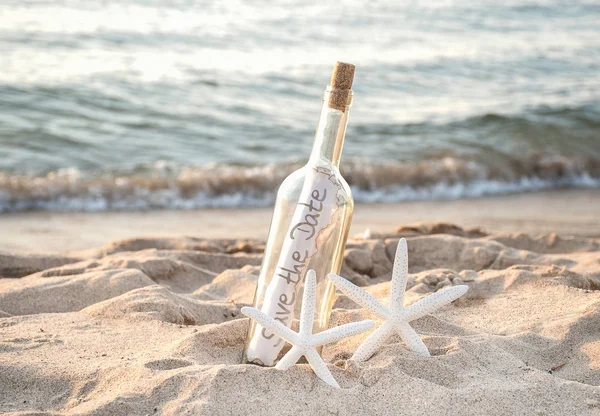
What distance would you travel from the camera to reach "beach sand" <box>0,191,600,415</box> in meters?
1.92

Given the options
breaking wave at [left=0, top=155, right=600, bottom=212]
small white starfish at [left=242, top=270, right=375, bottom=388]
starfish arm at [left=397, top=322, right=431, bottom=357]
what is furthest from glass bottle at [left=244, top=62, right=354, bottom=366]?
breaking wave at [left=0, top=155, right=600, bottom=212]

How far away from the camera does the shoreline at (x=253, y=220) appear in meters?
4.76

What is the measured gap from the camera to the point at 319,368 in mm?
1980

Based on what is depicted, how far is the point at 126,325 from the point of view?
2500mm

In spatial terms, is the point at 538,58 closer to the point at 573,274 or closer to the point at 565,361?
the point at 573,274

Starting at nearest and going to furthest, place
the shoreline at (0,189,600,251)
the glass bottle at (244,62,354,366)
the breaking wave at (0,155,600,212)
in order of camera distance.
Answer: the glass bottle at (244,62,354,366), the shoreline at (0,189,600,251), the breaking wave at (0,155,600,212)

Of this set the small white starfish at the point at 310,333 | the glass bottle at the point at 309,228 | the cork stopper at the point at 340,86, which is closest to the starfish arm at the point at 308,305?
the small white starfish at the point at 310,333

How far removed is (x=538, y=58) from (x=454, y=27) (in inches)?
87.6

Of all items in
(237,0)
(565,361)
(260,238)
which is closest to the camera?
(565,361)

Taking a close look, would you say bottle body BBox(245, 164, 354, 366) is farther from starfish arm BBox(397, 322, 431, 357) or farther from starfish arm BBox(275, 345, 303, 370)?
starfish arm BBox(397, 322, 431, 357)

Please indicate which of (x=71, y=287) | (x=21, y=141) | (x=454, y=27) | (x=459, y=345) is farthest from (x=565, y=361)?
(x=454, y=27)

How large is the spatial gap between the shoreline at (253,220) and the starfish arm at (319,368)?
2.69 m

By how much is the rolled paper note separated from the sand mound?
19 cm

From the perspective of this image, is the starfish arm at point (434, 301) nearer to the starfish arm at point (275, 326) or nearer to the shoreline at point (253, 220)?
the starfish arm at point (275, 326)
